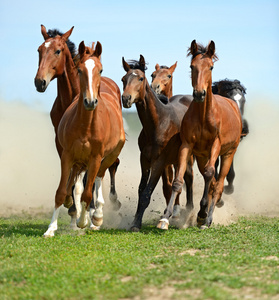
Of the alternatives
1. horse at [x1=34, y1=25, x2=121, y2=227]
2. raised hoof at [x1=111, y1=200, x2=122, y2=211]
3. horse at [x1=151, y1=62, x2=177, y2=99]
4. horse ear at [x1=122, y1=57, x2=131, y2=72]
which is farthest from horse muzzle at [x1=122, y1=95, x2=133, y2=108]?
horse at [x1=151, y1=62, x2=177, y2=99]

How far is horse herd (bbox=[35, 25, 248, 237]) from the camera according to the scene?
920 centimetres

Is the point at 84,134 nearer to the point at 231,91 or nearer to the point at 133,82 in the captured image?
the point at 133,82

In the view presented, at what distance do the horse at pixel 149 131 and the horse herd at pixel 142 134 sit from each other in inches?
0.7

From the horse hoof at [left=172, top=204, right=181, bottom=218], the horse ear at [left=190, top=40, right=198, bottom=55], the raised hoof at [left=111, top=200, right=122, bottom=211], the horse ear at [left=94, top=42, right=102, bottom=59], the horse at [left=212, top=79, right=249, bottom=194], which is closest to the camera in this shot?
the horse ear at [left=94, top=42, right=102, bottom=59]

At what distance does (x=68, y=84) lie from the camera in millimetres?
10719

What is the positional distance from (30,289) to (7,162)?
1419cm

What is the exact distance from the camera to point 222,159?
38.1 feet

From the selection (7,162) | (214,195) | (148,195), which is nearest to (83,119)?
(148,195)

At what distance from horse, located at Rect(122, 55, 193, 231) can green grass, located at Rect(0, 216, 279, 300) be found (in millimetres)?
970

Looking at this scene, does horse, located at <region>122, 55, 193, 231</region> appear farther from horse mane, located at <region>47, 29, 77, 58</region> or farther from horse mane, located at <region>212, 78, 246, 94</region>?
horse mane, located at <region>212, 78, 246, 94</region>

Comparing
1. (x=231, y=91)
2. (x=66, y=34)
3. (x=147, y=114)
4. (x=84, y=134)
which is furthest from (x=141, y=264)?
(x=231, y=91)

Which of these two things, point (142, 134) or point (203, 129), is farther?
point (142, 134)

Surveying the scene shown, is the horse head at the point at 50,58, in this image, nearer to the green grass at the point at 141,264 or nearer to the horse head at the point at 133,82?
the horse head at the point at 133,82

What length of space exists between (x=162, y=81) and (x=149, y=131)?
134 inches
